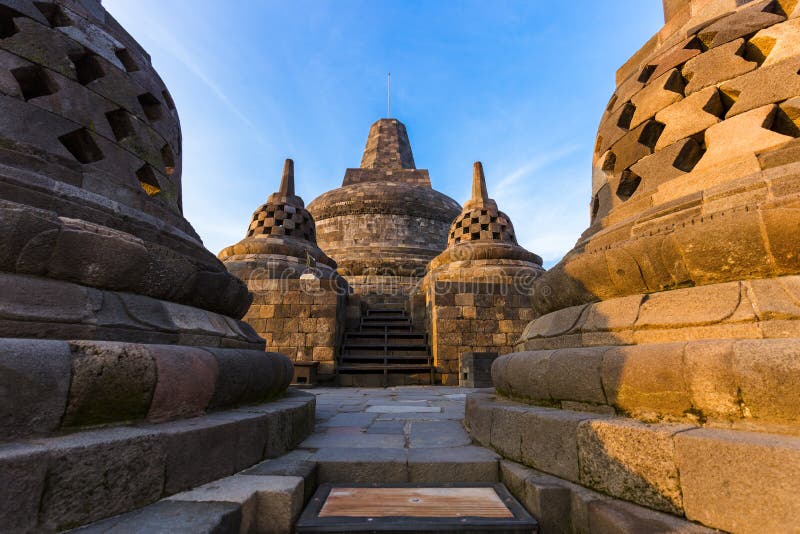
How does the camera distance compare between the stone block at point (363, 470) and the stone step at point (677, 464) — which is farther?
the stone block at point (363, 470)

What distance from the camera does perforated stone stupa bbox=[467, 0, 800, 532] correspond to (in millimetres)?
1407

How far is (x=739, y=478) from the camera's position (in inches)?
50.8

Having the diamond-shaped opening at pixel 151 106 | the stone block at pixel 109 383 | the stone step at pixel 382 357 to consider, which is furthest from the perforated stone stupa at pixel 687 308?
the stone step at pixel 382 357

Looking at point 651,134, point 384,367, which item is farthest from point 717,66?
point 384,367

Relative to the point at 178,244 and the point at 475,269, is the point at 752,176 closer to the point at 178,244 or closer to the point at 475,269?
the point at 178,244

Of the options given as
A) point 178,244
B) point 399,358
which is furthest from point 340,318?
point 178,244

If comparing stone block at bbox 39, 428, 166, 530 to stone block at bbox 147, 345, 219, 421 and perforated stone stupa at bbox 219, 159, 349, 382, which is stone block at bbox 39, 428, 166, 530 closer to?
stone block at bbox 147, 345, 219, 421

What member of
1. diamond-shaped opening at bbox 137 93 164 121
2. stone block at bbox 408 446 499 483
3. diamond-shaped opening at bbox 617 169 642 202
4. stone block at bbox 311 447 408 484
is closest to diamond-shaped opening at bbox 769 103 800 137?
diamond-shaped opening at bbox 617 169 642 202

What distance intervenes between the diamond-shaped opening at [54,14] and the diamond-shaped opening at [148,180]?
100 cm

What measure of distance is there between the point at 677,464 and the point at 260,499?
5.67 ft

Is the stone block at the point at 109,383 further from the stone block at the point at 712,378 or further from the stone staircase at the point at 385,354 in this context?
the stone staircase at the point at 385,354

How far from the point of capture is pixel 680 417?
1668mm

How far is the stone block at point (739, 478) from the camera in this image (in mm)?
1190

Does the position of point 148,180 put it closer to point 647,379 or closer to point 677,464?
point 647,379
